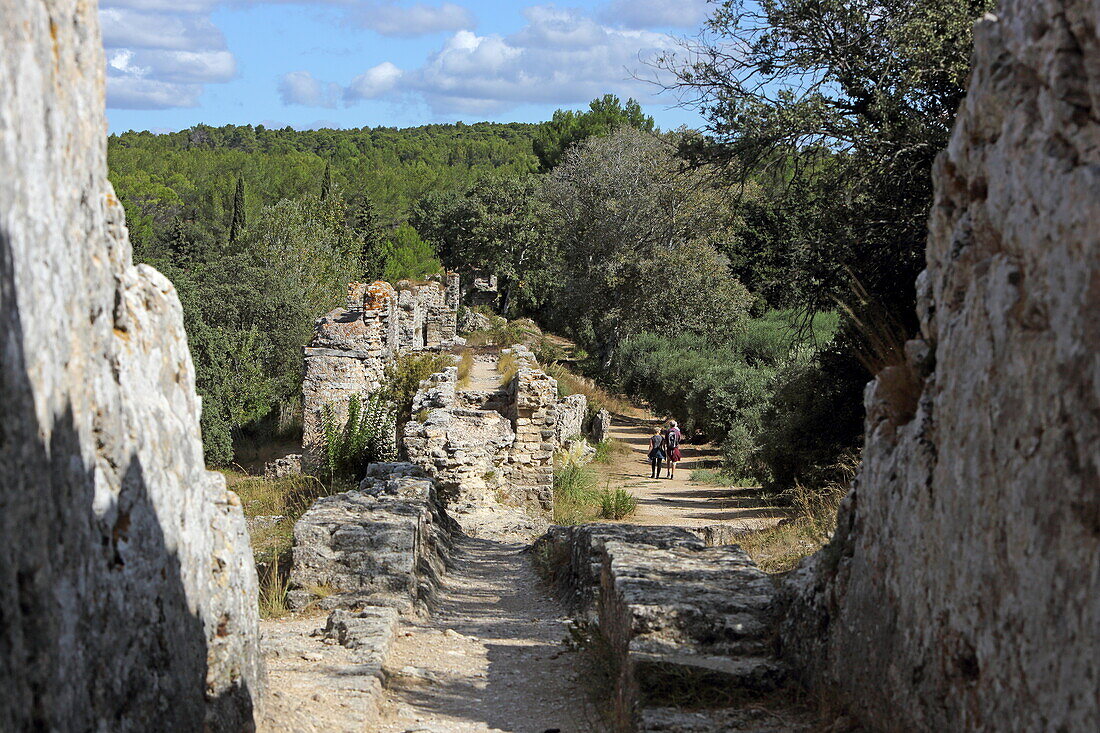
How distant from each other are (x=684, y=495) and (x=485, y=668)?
11.4 metres

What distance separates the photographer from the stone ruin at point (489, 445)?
13141 mm

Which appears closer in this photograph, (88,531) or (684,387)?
(88,531)

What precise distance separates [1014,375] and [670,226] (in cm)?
3293

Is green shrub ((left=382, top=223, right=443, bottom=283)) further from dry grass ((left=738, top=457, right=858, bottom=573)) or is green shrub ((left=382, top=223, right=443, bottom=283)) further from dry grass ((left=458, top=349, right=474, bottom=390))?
dry grass ((left=738, top=457, right=858, bottom=573))

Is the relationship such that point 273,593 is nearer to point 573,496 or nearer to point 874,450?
point 874,450

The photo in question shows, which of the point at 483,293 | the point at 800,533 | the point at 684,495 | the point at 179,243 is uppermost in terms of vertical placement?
the point at 179,243

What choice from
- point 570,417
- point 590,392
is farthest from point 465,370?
point 590,392

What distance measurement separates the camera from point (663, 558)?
6.38 m

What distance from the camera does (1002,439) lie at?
2941mm

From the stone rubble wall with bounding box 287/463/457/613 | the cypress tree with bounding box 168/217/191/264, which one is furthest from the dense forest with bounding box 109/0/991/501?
the stone rubble wall with bounding box 287/463/457/613

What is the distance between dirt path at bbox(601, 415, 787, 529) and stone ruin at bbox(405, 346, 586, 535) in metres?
1.47

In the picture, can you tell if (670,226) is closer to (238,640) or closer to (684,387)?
(684,387)

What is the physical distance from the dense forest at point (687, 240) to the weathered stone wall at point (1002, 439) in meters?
0.97

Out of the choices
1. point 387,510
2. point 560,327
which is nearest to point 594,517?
point 387,510
